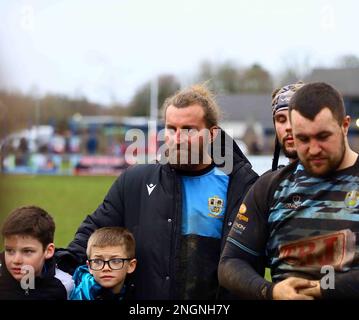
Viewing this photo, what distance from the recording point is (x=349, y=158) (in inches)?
96.7

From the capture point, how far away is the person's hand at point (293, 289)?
2.33 m

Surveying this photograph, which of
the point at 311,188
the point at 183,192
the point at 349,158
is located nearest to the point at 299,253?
the point at 311,188

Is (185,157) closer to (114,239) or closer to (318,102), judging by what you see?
(114,239)

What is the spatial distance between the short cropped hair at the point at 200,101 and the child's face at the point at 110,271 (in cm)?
72

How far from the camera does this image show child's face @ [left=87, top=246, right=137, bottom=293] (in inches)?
123

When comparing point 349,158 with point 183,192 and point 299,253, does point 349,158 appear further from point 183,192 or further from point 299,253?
point 183,192

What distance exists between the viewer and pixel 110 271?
3.14m

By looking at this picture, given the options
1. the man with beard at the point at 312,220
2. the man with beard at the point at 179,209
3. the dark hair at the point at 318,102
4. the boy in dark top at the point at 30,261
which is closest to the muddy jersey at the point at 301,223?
the man with beard at the point at 312,220

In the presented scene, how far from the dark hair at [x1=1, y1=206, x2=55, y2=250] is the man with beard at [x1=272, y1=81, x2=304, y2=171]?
1.15 meters

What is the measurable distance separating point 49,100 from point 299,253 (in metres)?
47.8

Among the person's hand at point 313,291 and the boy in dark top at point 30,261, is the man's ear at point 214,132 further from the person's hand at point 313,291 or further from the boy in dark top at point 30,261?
the person's hand at point 313,291

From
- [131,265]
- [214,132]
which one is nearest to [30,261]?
[131,265]

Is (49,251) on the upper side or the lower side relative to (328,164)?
lower

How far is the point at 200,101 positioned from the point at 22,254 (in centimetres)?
112
